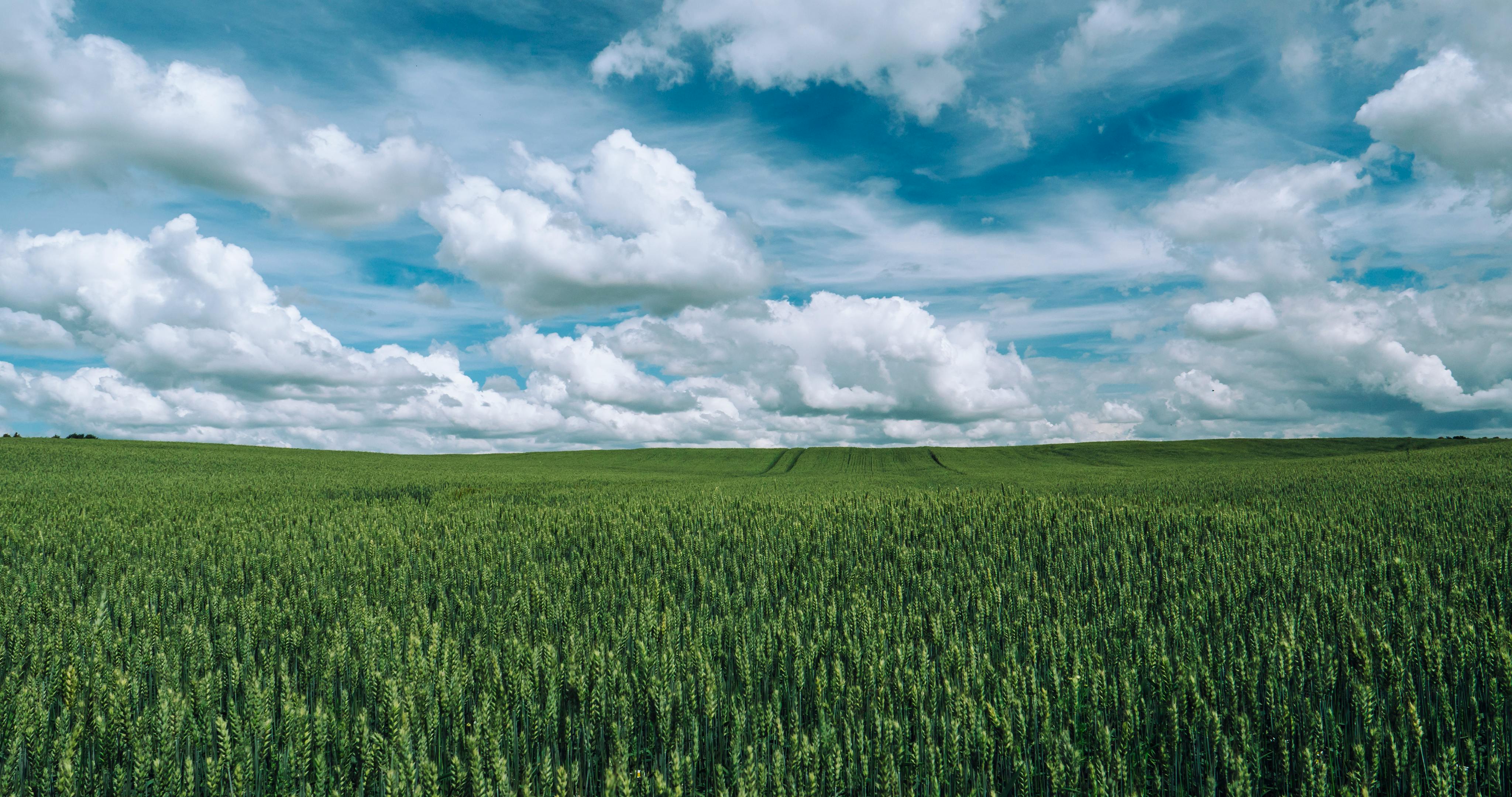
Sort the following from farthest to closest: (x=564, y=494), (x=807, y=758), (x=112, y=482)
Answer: (x=112, y=482) → (x=564, y=494) → (x=807, y=758)

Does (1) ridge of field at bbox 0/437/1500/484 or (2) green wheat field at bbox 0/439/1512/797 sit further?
(1) ridge of field at bbox 0/437/1500/484

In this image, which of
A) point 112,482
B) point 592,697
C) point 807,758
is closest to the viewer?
point 807,758

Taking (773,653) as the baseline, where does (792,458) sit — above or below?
below

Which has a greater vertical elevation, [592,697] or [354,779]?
[592,697]

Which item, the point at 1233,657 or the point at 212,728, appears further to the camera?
the point at 1233,657

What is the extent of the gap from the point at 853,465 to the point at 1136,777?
5928cm

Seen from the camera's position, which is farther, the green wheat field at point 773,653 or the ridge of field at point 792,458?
the ridge of field at point 792,458

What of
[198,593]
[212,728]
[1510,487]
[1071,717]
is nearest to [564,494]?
[198,593]

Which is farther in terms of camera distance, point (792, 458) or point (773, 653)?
point (792, 458)

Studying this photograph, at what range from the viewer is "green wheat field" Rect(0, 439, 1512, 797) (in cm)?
324

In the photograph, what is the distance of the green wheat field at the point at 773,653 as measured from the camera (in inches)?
128

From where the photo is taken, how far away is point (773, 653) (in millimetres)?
4750

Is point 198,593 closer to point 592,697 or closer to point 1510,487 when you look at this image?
point 592,697

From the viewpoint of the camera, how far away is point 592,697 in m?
3.74
